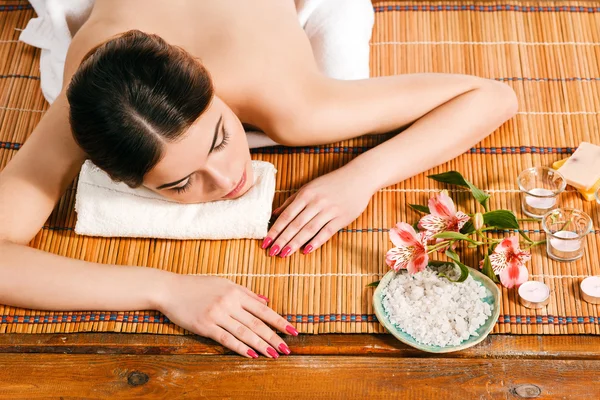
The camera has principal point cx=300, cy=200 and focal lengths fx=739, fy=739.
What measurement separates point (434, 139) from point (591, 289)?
0.51 meters

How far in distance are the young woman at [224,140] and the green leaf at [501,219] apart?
0.78 ft

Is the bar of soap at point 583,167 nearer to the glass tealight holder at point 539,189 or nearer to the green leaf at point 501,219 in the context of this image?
the glass tealight holder at point 539,189

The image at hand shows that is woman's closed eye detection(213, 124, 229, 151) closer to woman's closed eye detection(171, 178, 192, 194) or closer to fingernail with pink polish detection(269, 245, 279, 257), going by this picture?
woman's closed eye detection(171, 178, 192, 194)

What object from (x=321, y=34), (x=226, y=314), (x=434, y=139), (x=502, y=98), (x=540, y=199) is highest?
(x=321, y=34)

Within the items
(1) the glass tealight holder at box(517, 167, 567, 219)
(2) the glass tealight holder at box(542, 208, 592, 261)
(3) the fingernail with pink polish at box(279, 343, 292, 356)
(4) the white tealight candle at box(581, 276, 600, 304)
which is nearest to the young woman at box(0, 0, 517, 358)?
(3) the fingernail with pink polish at box(279, 343, 292, 356)

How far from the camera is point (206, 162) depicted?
60.8 inches

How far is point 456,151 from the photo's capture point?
75.6 inches

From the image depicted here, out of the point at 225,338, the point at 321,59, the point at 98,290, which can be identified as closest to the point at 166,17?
the point at 321,59

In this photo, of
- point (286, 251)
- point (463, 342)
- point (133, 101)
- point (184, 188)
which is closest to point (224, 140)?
point (184, 188)

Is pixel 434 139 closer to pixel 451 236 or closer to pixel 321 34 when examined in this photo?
pixel 451 236

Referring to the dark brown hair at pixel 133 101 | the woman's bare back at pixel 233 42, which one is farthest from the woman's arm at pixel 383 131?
the dark brown hair at pixel 133 101

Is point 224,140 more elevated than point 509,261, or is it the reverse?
point 224,140

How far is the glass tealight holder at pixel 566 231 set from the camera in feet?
5.67

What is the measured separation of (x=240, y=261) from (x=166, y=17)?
0.62m
